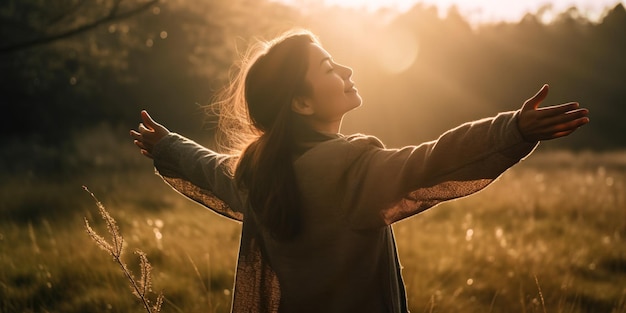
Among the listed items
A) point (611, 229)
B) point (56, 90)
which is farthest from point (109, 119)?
point (611, 229)

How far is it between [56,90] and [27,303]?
40.8ft

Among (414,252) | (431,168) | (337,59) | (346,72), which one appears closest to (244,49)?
(414,252)

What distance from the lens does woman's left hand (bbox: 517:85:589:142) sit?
137 centimetres

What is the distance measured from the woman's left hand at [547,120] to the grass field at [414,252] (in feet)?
3.43

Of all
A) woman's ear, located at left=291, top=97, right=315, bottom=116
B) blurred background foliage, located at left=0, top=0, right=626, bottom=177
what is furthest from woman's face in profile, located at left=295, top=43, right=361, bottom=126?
blurred background foliage, located at left=0, top=0, right=626, bottom=177

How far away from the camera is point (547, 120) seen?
1.39 metres

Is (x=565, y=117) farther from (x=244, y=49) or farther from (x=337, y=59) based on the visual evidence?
(x=337, y=59)

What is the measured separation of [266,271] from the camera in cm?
212

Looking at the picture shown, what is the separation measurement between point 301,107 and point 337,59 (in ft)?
66.1

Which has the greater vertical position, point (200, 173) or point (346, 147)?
point (346, 147)

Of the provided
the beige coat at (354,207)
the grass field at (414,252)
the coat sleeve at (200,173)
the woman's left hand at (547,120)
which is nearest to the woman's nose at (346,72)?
the beige coat at (354,207)

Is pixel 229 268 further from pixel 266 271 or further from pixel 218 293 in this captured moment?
pixel 266 271

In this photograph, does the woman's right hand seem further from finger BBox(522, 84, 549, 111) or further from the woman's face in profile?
finger BBox(522, 84, 549, 111)

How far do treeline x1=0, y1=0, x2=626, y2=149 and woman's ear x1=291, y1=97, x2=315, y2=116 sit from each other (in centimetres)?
389
